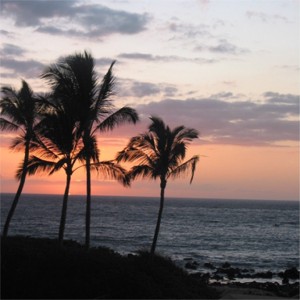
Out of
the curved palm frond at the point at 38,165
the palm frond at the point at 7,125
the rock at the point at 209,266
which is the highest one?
the palm frond at the point at 7,125

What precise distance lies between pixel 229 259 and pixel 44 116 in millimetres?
32983

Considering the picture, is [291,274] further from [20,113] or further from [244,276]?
[20,113]

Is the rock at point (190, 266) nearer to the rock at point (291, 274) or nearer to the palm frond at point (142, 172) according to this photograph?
the rock at point (291, 274)

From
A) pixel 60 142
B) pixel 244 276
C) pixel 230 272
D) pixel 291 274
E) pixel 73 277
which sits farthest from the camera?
pixel 230 272

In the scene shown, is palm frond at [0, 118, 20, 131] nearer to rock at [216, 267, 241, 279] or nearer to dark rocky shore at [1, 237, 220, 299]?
dark rocky shore at [1, 237, 220, 299]

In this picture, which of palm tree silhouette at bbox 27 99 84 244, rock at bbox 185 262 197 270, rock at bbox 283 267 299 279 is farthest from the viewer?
rock at bbox 185 262 197 270

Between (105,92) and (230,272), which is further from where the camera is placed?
(230,272)

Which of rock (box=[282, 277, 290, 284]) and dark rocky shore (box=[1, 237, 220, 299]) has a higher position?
dark rocky shore (box=[1, 237, 220, 299])

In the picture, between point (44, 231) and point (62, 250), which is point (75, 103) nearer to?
point (62, 250)

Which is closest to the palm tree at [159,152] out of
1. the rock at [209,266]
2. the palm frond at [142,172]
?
the palm frond at [142,172]

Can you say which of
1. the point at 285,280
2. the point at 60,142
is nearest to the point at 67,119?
the point at 60,142

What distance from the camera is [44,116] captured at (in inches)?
846

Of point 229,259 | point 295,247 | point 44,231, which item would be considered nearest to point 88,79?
point 229,259

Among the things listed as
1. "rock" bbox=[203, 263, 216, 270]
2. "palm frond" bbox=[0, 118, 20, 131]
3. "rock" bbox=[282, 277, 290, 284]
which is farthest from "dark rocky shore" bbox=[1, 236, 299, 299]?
"rock" bbox=[203, 263, 216, 270]
